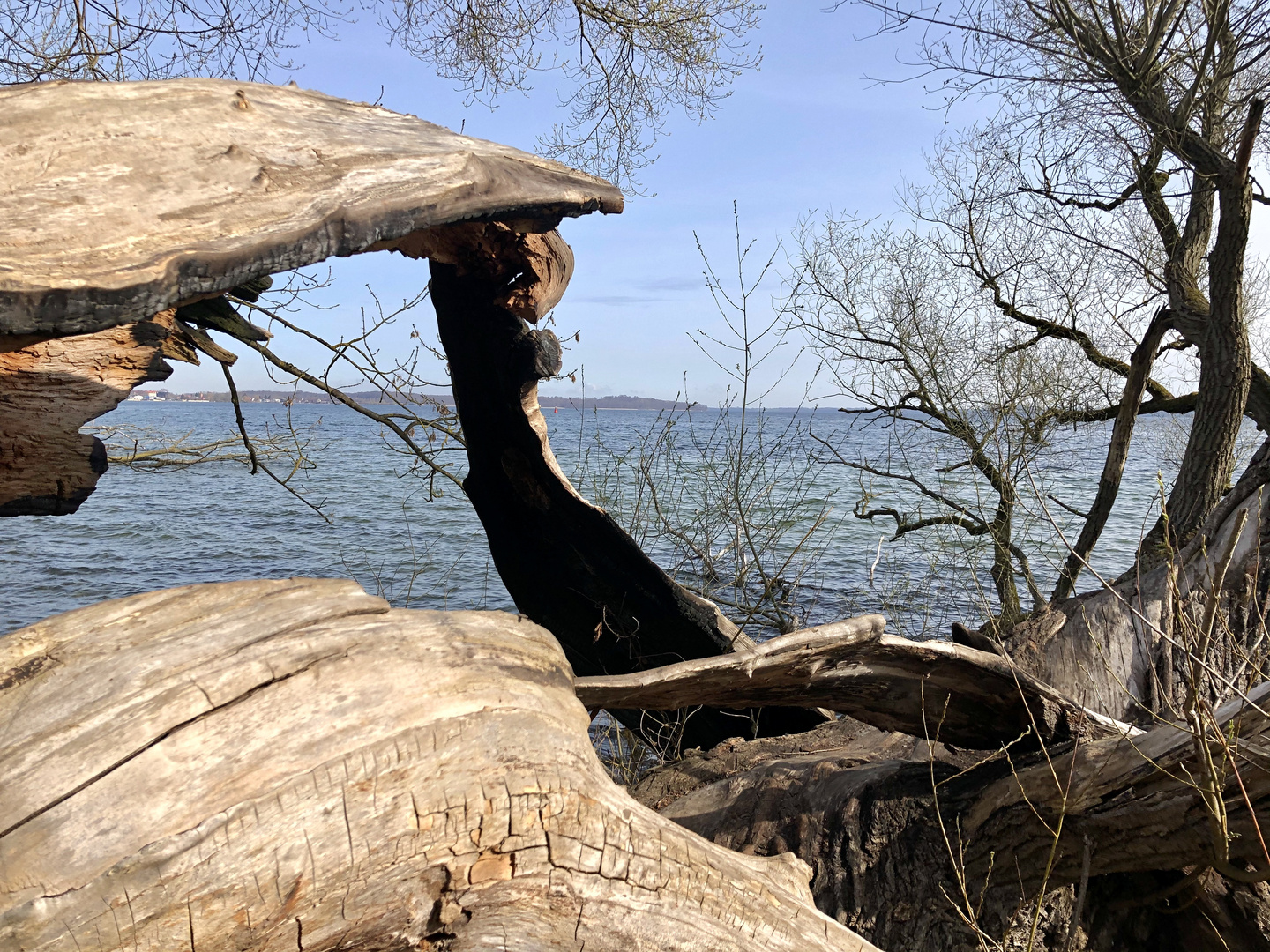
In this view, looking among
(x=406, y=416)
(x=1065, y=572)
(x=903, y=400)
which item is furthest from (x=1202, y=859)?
(x=903, y=400)

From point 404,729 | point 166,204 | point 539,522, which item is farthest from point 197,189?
point 539,522

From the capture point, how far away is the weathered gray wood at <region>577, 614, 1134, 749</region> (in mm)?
2611

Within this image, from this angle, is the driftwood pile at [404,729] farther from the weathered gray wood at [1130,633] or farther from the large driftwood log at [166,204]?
the weathered gray wood at [1130,633]

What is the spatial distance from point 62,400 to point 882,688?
Answer: 2.59m

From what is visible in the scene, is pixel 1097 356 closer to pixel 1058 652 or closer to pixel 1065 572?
pixel 1065 572

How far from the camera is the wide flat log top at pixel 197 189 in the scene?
4.69ft

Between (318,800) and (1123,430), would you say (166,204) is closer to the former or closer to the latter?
(318,800)

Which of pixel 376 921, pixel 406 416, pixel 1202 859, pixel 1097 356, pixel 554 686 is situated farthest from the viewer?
pixel 1097 356

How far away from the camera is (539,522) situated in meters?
3.26

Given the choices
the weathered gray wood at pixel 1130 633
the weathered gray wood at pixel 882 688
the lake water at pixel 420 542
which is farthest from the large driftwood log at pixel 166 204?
the lake water at pixel 420 542

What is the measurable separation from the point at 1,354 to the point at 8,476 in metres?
0.31

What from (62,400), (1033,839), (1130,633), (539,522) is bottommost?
(1033,839)

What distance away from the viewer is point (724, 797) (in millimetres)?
3311

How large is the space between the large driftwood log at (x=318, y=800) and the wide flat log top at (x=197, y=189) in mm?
707
